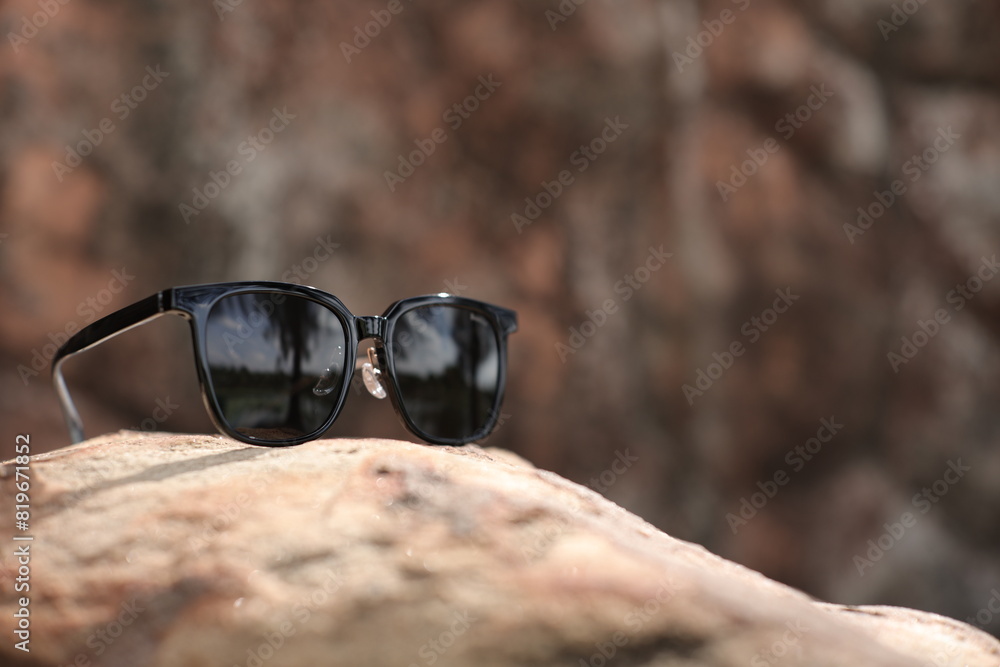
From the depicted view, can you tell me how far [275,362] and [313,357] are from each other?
6 centimetres

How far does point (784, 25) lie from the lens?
2453 mm

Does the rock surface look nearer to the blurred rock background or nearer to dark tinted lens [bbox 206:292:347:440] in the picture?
dark tinted lens [bbox 206:292:347:440]

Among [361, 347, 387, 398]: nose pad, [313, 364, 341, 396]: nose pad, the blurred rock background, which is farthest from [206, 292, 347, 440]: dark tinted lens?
the blurred rock background

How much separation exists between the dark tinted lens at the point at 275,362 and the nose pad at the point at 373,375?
107 mm

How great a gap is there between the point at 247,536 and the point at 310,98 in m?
1.65

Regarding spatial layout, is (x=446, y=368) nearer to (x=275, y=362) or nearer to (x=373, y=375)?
(x=373, y=375)

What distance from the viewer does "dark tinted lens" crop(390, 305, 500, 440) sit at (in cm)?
123

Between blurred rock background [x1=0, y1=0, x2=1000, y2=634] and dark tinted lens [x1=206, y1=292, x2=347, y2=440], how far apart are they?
107 cm

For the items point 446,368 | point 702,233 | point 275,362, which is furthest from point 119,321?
point 702,233

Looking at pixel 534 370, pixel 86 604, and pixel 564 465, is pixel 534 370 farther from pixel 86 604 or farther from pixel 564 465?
pixel 86 604

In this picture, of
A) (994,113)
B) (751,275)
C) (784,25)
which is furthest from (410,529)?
(994,113)

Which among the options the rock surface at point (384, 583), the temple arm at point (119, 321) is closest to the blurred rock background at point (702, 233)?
the temple arm at point (119, 321)

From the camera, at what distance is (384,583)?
2.27 ft

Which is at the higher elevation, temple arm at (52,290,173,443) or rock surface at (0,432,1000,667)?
temple arm at (52,290,173,443)
